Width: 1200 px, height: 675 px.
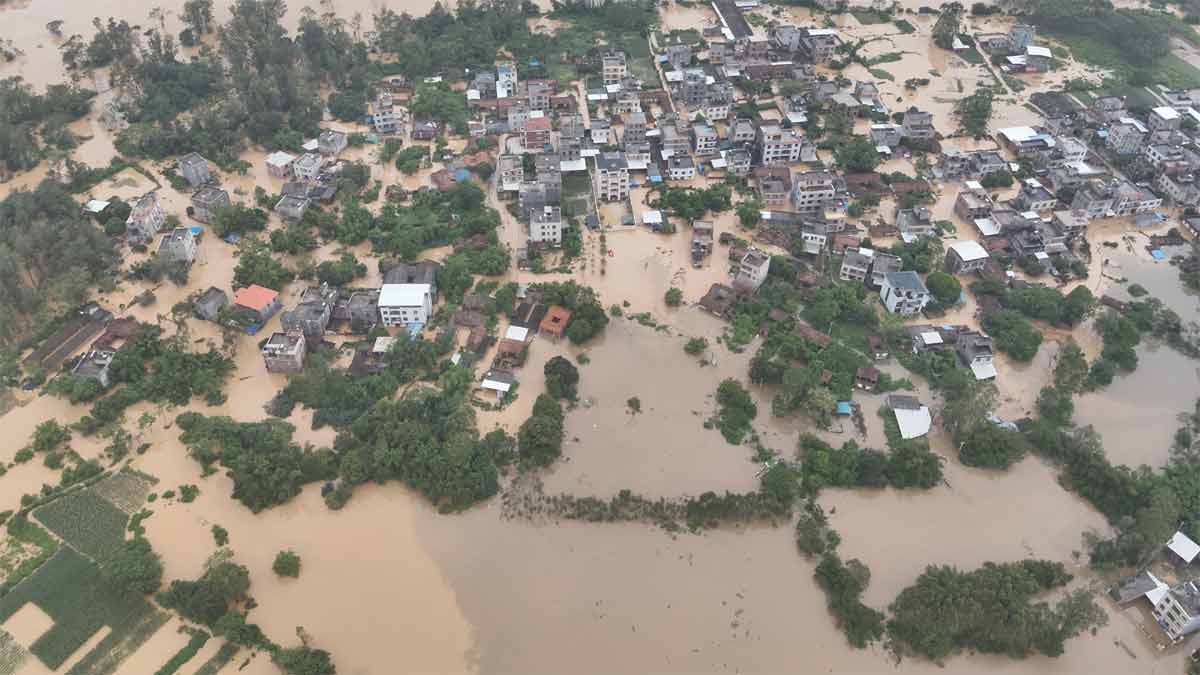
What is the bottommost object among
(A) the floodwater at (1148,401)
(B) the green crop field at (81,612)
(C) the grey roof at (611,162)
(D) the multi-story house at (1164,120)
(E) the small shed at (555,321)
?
(A) the floodwater at (1148,401)

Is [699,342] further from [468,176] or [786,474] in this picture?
[468,176]

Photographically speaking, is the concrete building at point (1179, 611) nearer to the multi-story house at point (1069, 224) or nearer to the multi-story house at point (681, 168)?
the multi-story house at point (1069, 224)

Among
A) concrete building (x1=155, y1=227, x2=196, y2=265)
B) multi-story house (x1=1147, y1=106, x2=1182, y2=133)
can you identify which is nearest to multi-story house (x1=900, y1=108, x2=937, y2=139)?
multi-story house (x1=1147, y1=106, x2=1182, y2=133)

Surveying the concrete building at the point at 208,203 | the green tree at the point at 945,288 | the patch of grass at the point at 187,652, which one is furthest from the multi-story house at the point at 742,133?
the patch of grass at the point at 187,652

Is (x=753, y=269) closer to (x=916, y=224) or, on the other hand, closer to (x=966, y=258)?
(x=916, y=224)

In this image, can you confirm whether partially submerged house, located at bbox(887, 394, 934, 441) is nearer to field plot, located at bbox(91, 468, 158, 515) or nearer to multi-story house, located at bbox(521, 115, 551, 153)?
multi-story house, located at bbox(521, 115, 551, 153)

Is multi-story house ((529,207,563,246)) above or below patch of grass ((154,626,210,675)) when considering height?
above
